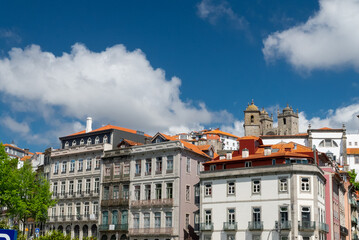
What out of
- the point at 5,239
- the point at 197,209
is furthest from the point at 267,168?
the point at 5,239

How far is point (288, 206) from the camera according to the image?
171 feet

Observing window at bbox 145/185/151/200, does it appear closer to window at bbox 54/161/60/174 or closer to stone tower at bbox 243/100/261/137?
window at bbox 54/161/60/174

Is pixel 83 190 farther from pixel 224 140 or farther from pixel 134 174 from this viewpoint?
pixel 224 140

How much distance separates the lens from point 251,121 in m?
170

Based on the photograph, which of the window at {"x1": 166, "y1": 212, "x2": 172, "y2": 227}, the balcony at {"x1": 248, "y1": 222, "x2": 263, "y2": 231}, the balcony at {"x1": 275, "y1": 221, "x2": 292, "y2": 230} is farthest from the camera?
the window at {"x1": 166, "y1": 212, "x2": 172, "y2": 227}

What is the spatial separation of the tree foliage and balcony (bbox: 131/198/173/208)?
1129cm

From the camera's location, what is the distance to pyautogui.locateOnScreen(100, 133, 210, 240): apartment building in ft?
203

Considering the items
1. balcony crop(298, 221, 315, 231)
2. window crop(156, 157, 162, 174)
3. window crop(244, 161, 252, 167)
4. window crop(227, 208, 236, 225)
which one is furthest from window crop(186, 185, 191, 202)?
balcony crop(298, 221, 315, 231)

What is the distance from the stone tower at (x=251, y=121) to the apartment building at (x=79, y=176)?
92.4 m

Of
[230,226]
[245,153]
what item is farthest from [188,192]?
[230,226]

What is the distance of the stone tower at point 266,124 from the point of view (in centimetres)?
18155

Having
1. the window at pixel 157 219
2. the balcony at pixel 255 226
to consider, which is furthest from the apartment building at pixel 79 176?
the balcony at pixel 255 226

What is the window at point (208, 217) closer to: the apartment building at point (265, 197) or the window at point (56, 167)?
the apartment building at point (265, 197)

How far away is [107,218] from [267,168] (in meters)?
25.3
